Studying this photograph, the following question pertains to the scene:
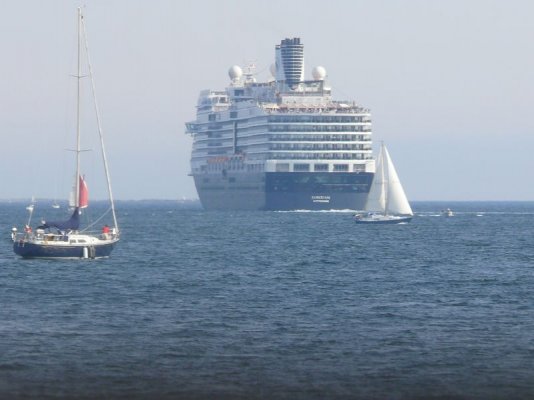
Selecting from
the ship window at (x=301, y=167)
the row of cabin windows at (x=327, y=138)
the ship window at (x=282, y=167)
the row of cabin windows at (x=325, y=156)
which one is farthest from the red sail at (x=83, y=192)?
the row of cabin windows at (x=327, y=138)

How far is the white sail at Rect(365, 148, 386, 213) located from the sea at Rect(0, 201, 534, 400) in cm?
5539

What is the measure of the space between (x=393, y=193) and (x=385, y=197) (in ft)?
5.38

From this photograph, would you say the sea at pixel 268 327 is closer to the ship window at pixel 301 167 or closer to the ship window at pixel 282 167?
the ship window at pixel 301 167

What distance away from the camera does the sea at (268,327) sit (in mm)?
32562

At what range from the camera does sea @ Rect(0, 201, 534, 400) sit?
32562 mm

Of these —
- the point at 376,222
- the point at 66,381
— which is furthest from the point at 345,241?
the point at 66,381

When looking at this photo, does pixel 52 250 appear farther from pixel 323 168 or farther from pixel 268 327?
pixel 323 168

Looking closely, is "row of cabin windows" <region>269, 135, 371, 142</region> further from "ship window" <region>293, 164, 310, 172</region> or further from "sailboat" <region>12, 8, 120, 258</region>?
"sailboat" <region>12, 8, 120, 258</region>

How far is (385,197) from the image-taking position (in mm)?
146000

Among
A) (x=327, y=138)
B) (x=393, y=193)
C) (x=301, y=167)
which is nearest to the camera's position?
(x=393, y=193)

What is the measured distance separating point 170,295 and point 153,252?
37.1m

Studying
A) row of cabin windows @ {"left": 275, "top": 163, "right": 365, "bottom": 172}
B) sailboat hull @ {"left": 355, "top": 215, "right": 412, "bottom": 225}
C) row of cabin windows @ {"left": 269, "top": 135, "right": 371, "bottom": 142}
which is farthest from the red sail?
row of cabin windows @ {"left": 269, "top": 135, "right": 371, "bottom": 142}

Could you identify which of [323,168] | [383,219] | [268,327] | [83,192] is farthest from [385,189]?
[268,327]

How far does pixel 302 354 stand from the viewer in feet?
124
